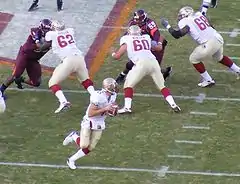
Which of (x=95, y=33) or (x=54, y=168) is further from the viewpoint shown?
(x=95, y=33)

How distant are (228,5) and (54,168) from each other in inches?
285

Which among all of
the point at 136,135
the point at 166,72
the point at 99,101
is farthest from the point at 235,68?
the point at 99,101

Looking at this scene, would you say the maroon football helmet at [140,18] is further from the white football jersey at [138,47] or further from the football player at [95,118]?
the football player at [95,118]

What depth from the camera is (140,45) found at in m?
15.2

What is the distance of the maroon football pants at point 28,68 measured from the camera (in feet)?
51.7

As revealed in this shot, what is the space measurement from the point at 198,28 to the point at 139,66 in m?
1.29

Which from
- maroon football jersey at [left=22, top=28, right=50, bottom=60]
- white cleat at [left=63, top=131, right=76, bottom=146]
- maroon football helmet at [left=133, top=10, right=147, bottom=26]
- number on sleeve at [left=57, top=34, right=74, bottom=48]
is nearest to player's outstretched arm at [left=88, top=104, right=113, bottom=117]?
white cleat at [left=63, top=131, right=76, bottom=146]

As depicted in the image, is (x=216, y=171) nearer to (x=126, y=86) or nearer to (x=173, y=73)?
(x=126, y=86)

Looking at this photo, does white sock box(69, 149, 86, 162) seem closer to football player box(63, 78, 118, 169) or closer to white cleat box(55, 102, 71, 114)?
football player box(63, 78, 118, 169)

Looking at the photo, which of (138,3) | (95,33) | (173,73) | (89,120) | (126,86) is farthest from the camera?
(138,3)

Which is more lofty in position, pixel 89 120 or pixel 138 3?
pixel 89 120

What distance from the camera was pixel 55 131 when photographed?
14.6 m

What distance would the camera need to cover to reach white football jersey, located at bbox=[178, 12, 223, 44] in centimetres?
1587

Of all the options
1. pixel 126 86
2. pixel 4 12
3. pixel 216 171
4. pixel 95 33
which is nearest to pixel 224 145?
pixel 216 171
